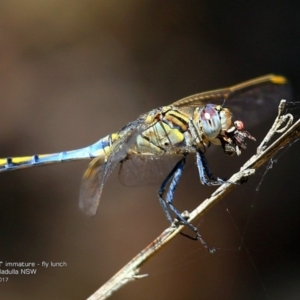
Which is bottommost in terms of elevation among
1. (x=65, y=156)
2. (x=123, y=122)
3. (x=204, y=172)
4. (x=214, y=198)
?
(x=214, y=198)

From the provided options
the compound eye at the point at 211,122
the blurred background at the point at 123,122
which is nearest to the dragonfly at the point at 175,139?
the compound eye at the point at 211,122

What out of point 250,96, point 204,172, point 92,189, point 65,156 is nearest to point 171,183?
point 204,172

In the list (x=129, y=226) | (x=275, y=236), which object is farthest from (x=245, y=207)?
(x=129, y=226)

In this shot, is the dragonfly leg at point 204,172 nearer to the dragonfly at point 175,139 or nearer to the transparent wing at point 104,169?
the dragonfly at point 175,139

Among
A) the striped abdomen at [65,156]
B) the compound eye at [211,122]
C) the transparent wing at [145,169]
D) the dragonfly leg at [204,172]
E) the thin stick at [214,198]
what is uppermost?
the striped abdomen at [65,156]

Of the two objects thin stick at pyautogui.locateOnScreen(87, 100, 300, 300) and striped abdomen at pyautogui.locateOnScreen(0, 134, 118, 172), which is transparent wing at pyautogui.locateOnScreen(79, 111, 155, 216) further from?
thin stick at pyautogui.locateOnScreen(87, 100, 300, 300)

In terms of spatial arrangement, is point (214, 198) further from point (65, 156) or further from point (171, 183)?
point (65, 156)

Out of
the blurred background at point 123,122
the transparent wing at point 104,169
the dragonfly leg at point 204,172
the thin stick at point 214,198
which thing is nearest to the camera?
the thin stick at point 214,198
